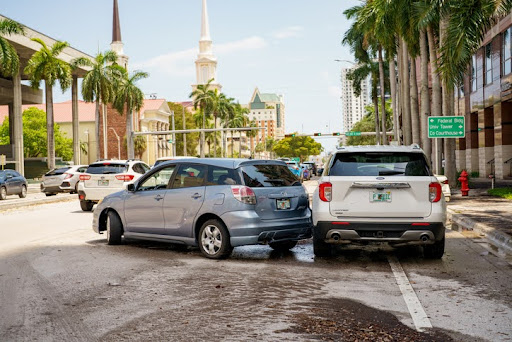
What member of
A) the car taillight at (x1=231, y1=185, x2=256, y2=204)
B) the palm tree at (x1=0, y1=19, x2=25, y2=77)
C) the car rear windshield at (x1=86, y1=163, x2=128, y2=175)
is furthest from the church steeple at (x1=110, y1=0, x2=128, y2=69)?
the car taillight at (x1=231, y1=185, x2=256, y2=204)

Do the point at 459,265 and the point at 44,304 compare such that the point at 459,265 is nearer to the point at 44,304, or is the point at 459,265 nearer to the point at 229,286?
the point at 229,286

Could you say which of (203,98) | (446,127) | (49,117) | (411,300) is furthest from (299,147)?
(411,300)

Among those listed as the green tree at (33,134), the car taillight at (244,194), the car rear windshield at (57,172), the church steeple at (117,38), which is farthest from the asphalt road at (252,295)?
the church steeple at (117,38)

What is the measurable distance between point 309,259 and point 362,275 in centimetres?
160

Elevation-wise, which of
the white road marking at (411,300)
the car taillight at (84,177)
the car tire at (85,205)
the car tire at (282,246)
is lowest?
the white road marking at (411,300)

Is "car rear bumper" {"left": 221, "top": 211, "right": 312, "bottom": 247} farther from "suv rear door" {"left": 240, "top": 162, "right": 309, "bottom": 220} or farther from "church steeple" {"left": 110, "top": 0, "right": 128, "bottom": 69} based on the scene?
"church steeple" {"left": 110, "top": 0, "right": 128, "bottom": 69}

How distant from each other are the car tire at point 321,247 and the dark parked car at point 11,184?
79.0 feet

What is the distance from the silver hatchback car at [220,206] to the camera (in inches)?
385

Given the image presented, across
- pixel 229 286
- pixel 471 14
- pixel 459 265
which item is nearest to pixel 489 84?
pixel 471 14

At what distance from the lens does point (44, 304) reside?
272 inches

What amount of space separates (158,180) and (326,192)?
3.57 meters

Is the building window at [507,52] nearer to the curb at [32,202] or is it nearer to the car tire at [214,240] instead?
the curb at [32,202]

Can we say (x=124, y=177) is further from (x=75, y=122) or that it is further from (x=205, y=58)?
(x=205, y=58)

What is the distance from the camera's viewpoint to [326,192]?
947 cm
